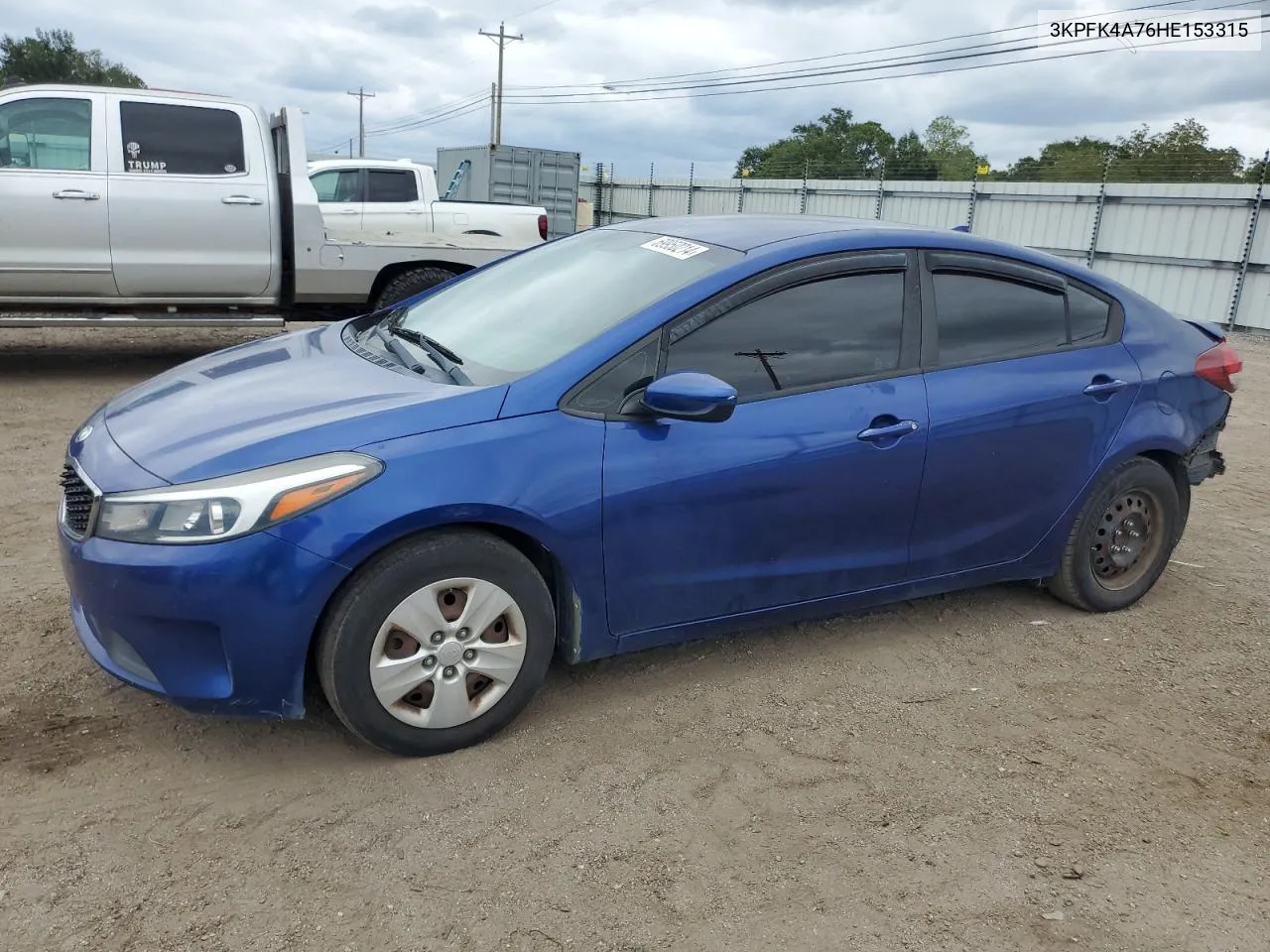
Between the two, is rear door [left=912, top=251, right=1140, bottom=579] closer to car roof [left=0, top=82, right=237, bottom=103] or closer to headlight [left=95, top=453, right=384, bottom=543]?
headlight [left=95, top=453, right=384, bottom=543]

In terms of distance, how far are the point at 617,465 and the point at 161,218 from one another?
20.2ft

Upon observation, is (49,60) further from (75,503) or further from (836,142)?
(75,503)

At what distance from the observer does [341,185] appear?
468 inches

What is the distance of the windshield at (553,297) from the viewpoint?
3.30 meters

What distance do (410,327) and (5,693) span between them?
72.4 inches

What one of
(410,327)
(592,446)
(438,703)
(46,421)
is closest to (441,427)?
(592,446)

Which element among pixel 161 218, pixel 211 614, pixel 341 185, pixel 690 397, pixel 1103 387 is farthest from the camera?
pixel 341 185

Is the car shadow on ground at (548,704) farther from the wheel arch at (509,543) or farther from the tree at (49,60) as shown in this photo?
the tree at (49,60)

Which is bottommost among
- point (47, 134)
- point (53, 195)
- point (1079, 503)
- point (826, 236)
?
point (1079, 503)

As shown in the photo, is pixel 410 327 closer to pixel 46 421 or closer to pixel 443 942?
pixel 443 942

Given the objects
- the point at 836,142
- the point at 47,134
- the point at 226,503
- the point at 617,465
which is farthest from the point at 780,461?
the point at 836,142

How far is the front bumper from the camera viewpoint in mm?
2637

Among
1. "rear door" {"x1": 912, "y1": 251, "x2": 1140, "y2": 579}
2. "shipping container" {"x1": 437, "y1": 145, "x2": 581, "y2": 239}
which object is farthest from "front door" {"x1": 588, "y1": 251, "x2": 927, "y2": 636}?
"shipping container" {"x1": 437, "y1": 145, "x2": 581, "y2": 239}

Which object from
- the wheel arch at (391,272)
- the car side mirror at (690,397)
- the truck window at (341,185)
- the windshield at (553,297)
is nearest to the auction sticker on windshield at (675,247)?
the windshield at (553,297)
